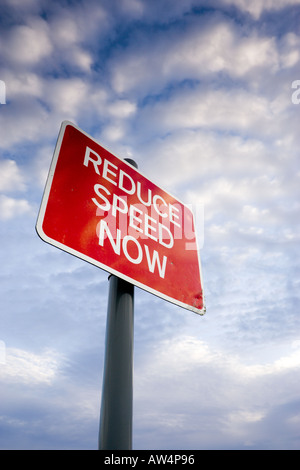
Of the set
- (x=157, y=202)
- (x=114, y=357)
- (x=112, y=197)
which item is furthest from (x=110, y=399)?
(x=157, y=202)

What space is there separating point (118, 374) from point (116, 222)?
3.16 ft

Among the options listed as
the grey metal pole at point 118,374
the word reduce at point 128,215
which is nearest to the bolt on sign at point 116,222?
the word reduce at point 128,215

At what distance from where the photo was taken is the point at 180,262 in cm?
250

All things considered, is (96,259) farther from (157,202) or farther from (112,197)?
(157,202)

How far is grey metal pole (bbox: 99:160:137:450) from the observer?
5.03 feet

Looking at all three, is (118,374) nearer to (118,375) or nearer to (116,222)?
(118,375)

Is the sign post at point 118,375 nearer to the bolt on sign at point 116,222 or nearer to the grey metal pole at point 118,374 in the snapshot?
the grey metal pole at point 118,374

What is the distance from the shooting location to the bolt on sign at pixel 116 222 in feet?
6.03

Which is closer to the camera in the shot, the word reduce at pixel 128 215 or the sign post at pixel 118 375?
the sign post at pixel 118 375

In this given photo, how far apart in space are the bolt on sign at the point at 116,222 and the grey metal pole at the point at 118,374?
18 centimetres

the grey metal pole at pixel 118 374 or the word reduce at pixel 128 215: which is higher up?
the word reduce at pixel 128 215

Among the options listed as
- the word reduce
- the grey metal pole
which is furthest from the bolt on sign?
the grey metal pole

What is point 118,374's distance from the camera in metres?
1.65
